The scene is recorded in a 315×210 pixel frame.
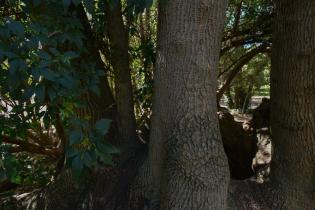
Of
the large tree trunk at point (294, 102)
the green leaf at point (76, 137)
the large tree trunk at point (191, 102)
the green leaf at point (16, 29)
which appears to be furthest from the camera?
the large tree trunk at point (294, 102)

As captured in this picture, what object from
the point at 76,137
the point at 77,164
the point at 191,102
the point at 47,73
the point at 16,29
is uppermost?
the point at 16,29

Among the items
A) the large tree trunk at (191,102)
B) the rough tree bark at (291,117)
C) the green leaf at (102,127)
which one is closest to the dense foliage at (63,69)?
the green leaf at (102,127)

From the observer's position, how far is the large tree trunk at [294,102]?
305 centimetres

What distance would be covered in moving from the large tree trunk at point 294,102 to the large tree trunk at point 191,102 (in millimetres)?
696

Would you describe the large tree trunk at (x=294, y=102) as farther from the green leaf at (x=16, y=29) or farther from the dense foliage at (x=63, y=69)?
the green leaf at (x=16, y=29)

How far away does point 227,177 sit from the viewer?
2.82 m

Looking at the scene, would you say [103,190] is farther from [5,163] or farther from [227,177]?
[5,163]

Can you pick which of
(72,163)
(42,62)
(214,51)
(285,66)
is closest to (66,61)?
(42,62)

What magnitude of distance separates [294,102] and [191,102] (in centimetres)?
95

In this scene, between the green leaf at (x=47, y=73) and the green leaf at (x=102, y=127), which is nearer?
the green leaf at (x=47, y=73)

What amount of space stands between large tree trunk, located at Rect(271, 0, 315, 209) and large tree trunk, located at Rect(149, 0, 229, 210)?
0.70m

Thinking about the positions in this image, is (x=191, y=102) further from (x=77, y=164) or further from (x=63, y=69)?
(x=77, y=164)

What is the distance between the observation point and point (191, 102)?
2.70 metres

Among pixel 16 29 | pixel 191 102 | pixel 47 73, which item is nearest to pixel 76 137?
pixel 47 73
